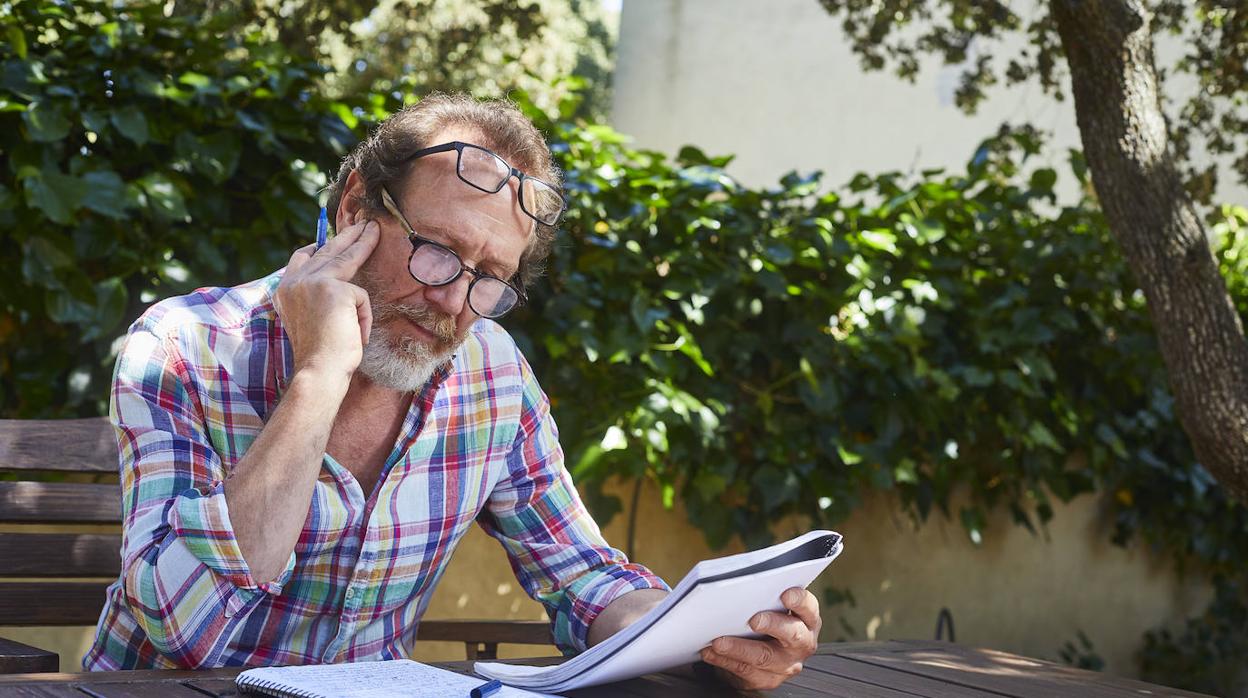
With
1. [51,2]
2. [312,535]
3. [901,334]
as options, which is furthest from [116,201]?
[901,334]

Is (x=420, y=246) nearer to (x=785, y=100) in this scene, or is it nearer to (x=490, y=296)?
(x=490, y=296)

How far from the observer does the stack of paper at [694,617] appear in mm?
1405

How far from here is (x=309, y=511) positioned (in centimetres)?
176

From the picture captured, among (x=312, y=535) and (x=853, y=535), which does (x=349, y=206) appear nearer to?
(x=312, y=535)

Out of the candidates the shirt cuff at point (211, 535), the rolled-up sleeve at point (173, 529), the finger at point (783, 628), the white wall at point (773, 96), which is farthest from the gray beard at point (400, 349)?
the white wall at point (773, 96)

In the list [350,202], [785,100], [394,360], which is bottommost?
[394,360]

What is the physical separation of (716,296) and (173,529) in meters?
2.34

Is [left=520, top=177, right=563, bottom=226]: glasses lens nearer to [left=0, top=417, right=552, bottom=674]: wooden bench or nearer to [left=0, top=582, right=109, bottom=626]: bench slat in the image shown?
[left=0, top=417, right=552, bottom=674]: wooden bench

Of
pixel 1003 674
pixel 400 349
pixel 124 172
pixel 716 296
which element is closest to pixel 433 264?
pixel 400 349

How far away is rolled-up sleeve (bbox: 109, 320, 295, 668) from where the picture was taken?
4.89ft

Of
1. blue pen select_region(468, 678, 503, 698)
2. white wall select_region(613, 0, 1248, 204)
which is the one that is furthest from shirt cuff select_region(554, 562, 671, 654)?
white wall select_region(613, 0, 1248, 204)

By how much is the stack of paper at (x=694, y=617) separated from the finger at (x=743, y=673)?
0.03 meters

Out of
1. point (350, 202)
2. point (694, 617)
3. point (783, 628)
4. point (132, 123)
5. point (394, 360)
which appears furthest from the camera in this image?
point (132, 123)

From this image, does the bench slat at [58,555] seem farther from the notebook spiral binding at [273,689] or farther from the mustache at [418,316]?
the notebook spiral binding at [273,689]
